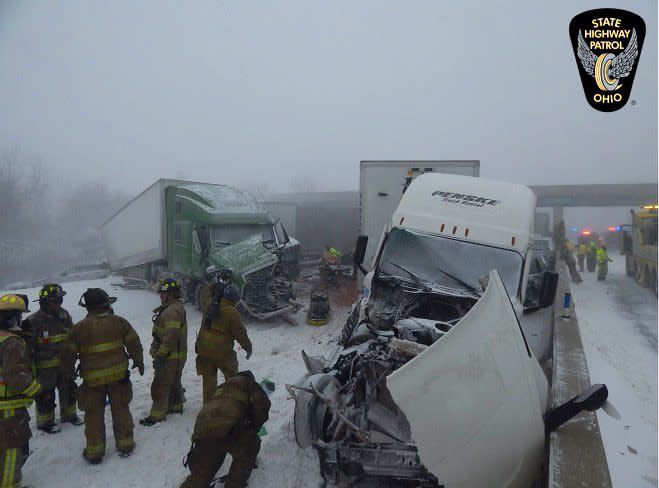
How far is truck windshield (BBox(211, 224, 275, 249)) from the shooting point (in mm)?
10094

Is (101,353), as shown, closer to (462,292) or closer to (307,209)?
(462,292)

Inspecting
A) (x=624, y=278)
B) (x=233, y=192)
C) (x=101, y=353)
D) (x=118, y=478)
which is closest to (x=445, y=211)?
(x=101, y=353)

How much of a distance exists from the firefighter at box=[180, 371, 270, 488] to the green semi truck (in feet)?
17.4

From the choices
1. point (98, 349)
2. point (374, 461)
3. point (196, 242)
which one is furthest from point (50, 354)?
point (196, 242)

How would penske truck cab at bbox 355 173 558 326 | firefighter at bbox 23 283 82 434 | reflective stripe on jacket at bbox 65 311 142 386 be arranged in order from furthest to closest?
penske truck cab at bbox 355 173 558 326
firefighter at bbox 23 283 82 434
reflective stripe on jacket at bbox 65 311 142 386

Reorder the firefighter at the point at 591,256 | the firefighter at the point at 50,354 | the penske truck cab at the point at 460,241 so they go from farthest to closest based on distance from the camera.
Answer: the firefighter at the point at 591,256 < the penske truck cab at the point at 460,241 < the firefighter at the point at 50,354

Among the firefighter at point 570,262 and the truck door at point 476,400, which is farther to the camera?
the firefighter at point 570,262

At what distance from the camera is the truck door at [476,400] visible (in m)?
2.50

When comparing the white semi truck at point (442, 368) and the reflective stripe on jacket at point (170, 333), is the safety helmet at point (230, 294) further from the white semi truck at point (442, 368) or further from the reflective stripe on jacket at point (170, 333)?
the white semi truck at point (442, 368)

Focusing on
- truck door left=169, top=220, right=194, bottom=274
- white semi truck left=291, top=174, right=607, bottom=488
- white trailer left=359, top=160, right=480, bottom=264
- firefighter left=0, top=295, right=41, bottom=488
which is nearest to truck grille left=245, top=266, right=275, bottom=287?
truck door left=169, top=220, right=194, bottom=274

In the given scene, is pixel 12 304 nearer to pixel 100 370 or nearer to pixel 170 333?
pixel 100 370

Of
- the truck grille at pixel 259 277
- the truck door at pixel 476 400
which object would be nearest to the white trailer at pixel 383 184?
the truck grille at pixel 259 277

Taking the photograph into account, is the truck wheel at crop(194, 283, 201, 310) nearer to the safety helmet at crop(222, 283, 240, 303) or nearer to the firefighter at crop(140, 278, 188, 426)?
the firefighter at crop(140, 278, 188, 426)

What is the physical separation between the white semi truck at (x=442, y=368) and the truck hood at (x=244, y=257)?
3778 millimetres
